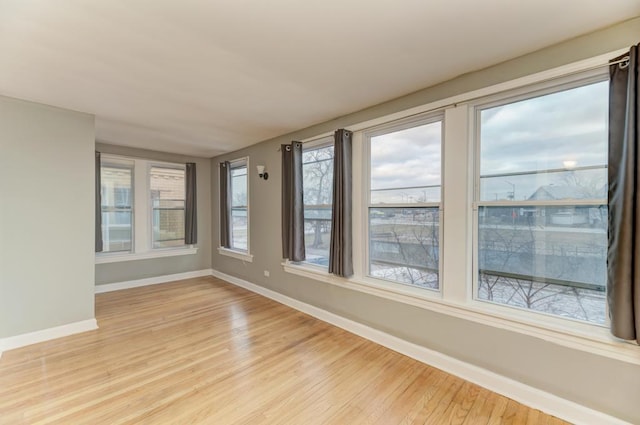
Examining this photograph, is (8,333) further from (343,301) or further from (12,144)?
(343,301)

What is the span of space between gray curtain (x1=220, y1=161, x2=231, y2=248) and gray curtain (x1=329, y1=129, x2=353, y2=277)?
2.87 metres

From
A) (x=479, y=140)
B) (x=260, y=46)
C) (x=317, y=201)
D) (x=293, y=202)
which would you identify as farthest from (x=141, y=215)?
(x=479, y=140)

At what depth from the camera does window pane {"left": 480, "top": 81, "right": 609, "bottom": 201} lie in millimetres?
1895

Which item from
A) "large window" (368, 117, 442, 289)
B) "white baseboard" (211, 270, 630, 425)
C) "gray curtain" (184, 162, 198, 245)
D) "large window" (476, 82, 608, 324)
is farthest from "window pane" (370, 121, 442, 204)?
"gray curtain" (184, 162, 198, 245)

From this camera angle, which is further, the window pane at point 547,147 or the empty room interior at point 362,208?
the window pane at point 547,147

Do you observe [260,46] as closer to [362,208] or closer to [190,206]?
[362,208]

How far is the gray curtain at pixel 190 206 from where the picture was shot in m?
5.55

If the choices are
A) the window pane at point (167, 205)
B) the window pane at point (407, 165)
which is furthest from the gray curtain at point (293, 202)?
the window pane at point (167, 205)

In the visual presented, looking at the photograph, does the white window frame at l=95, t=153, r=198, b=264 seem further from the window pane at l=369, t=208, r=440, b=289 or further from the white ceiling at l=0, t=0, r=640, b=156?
the window pane at l=369, t=208, r=440, b=289

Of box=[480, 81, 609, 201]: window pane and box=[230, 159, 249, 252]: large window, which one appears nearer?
box=[480, 81, 609, 201]: window pane

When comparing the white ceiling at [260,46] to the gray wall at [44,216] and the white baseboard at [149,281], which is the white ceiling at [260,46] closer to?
the gray wall at [44,216]

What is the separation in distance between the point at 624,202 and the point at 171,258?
6.18 m

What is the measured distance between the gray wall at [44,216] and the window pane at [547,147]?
426 centimetres

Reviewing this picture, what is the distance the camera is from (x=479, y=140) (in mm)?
2363
